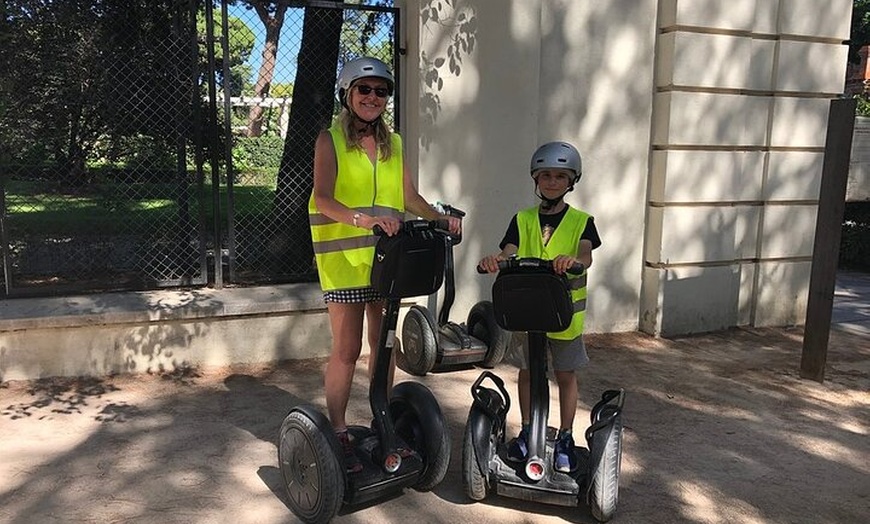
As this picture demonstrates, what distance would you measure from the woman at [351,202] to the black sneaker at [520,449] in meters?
0.71

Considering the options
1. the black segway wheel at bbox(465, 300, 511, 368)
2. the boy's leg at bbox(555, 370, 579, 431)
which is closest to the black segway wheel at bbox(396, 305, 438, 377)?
the black segway wheel at bbox(465, 300, 511, 368)

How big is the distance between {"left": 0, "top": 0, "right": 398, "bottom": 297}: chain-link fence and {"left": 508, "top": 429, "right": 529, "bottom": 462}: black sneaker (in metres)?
3.18

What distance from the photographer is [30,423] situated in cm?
406

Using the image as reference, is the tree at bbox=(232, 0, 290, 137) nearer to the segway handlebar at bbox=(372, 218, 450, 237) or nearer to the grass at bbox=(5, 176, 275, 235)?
the grass at bbox=(5, 176, 275, 235)

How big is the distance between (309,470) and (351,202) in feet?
3.77

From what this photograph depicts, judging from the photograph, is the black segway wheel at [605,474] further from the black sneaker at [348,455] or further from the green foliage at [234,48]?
the green foliage at [234,48]

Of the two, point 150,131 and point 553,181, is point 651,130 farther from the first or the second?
point 150,131

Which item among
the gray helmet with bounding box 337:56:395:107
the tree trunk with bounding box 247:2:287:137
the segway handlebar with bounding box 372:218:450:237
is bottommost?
the segway handlebar with bounding box 372:218:450:237

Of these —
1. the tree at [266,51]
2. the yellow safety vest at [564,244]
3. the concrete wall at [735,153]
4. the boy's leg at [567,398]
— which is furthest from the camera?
the concrete wall at [735,153]

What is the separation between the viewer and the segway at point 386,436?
279 centimetres

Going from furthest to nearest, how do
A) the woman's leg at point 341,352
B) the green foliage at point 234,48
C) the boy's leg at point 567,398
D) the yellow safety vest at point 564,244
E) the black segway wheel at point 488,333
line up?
1. the green foliage at point 234,48
2. the black segway wheel at point 488,333
3. the boy's leg at point 567,398
4. the yellow safety vest at point 564,244
5. the woman's leg at point 341,352

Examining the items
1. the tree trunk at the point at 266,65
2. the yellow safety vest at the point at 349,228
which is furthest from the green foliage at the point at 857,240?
the yellow safety vest at the point at 349,228

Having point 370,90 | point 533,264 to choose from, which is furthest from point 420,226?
point 370,90

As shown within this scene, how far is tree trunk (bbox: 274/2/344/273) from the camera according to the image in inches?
228
